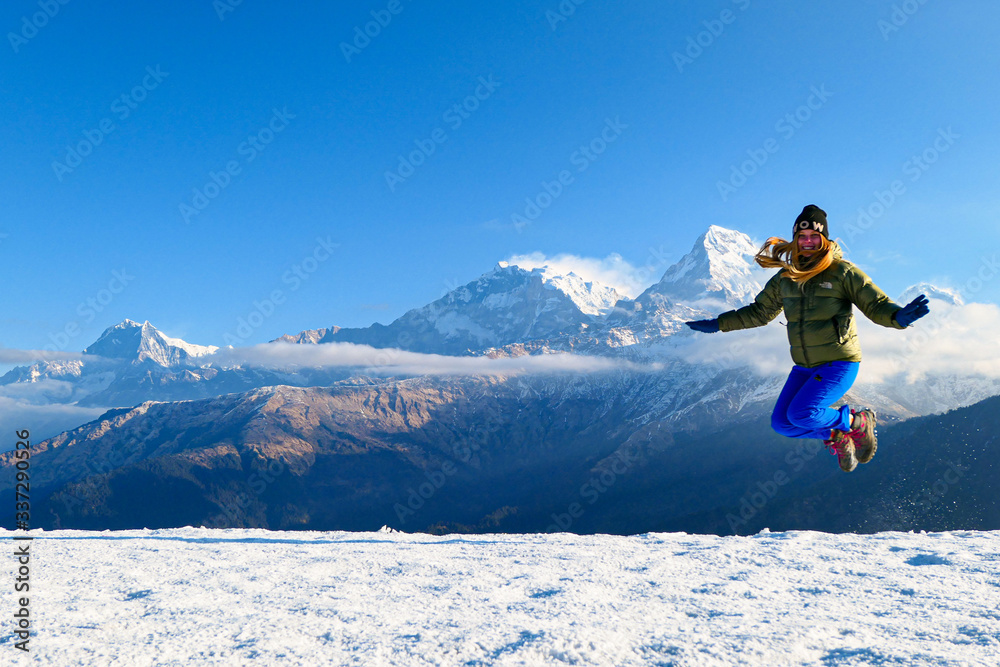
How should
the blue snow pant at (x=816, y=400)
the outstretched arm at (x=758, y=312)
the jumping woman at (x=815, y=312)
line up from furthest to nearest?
1. the outstretched arm at (x=758, y=312)
2. the blue snow pant at (x=816, y=400)
3. the jumping woman at (x=815, y=312)

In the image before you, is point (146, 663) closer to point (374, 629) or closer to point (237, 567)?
point (374, 629)

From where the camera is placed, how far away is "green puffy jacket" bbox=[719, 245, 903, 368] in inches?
365

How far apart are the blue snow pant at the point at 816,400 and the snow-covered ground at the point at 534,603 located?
2.05 metres

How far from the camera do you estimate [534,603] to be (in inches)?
280

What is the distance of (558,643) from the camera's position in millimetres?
5602

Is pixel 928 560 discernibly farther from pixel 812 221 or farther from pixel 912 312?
pixel 812 221

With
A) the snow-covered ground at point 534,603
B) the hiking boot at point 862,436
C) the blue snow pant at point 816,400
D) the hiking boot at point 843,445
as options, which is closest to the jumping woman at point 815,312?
the blue snow pant at point 816,400

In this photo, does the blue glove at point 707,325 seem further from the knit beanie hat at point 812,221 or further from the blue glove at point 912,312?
the blue glove at point 912,312

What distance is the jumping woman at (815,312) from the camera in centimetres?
939

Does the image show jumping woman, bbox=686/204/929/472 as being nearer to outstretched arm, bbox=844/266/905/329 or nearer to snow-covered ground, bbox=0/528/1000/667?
outstretched arm, bbox=844/266/905/329

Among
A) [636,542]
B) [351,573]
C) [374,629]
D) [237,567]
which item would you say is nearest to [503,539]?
[636,542]

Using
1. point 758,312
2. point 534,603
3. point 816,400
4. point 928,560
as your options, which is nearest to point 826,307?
point 758,312

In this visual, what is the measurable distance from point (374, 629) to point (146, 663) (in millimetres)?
2159

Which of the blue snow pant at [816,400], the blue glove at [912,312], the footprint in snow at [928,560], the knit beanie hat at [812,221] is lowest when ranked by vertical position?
the footprint in snow at [928,560]
